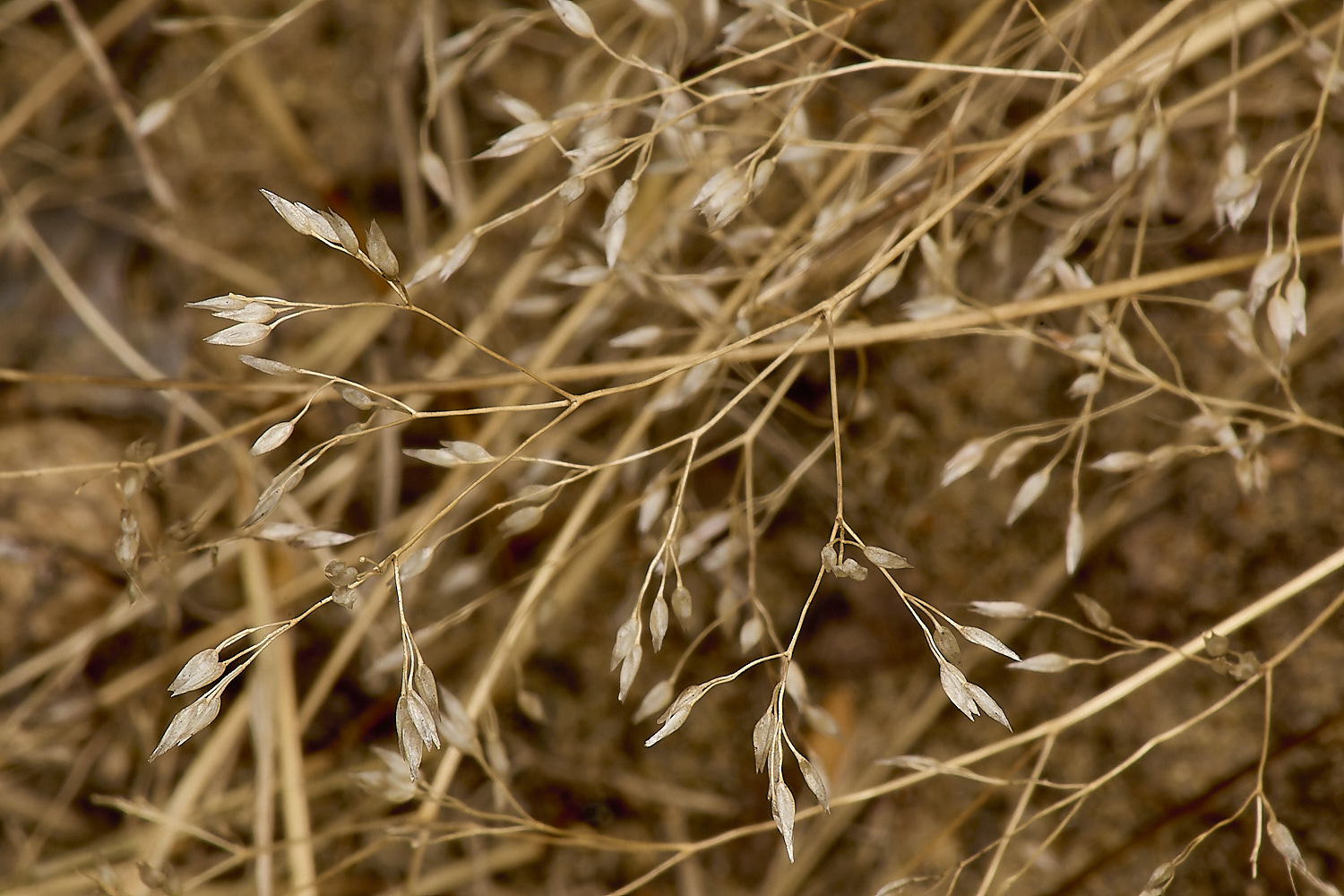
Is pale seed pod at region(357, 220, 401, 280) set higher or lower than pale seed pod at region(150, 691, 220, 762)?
higher

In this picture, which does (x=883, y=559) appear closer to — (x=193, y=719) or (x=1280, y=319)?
(x=1280, y=319)

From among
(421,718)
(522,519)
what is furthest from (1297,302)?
(421,718)

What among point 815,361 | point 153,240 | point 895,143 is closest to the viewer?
point 895,143

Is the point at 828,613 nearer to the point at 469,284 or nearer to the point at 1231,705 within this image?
the point at 1231,705

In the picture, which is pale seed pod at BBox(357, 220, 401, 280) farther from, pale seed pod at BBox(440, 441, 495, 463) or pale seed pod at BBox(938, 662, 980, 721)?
pale seed pod at BBox(938, 662, 980, 721)

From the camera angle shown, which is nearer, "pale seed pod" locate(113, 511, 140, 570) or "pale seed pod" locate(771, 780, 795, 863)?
"pale seed pod" locate(771, 780, 795, 863)

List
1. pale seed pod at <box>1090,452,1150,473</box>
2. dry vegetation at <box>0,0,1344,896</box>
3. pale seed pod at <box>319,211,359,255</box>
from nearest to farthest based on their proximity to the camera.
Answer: pale seed pod at <box>319,211,359,255</box>
pale seed pod at <box>1090,452,1150,473</box>
dry vegetation at <box>0,0,1344,896</box>

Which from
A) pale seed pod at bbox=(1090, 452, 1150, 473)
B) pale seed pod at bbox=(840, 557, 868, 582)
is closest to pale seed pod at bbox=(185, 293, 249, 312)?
pale seed pod at bbox=(840, 557, 868, 582)

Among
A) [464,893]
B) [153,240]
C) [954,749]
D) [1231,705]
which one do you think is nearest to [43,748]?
[464,893]
